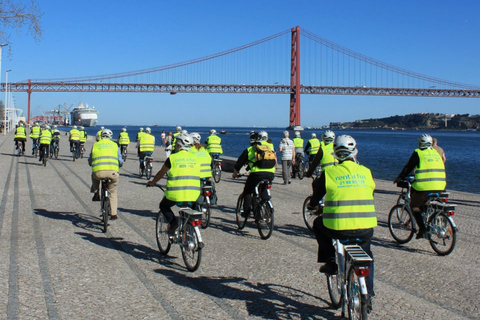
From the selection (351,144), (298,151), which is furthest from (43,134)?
(351,144)

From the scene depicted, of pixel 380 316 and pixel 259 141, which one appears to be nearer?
pixel 380 316

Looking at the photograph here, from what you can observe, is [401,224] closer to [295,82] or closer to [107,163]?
[107,163]

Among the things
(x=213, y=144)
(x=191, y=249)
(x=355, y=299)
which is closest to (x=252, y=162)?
(x=191, y=249)

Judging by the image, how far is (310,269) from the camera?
20.1ft

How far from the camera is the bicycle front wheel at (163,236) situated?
6.66 m

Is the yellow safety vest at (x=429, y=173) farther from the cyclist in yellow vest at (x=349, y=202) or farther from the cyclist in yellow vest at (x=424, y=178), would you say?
the cyclist in yellow vest at (x=349, y=202)

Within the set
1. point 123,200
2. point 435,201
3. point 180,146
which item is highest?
point 180,146

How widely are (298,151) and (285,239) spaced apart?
11.6 metres

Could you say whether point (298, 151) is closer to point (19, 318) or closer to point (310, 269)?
point (310, 269)

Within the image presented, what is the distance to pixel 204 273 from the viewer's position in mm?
5957

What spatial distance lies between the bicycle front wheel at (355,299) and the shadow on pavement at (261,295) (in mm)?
514

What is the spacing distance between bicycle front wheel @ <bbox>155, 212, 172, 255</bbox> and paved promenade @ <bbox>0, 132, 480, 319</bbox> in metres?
A: 0.11

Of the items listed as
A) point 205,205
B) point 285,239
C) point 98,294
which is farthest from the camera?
point 205,205

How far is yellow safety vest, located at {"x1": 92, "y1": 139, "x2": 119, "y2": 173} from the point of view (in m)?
8.39
